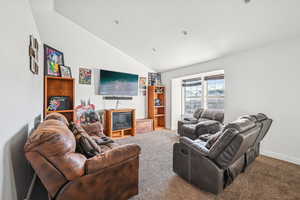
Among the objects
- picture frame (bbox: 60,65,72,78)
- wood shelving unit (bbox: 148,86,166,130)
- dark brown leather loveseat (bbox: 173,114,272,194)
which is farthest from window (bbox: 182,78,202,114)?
picture frame (bbox: 60,65,72,78)

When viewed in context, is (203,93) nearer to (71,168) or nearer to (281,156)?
(281,156)

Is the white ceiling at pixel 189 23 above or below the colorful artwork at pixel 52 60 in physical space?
above

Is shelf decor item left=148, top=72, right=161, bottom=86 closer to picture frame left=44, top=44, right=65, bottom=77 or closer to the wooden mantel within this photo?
the wooden mantel

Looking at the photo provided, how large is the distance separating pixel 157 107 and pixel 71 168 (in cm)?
420

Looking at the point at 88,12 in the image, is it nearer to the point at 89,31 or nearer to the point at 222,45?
the point at 89,31

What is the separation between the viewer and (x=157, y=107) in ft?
16.9

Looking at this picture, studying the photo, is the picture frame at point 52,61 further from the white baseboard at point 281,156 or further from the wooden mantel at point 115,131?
the white baseboard at point 281,156

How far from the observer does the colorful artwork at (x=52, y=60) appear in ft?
9.73

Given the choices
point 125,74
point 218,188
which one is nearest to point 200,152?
point 218,188

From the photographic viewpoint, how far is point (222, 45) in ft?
10.0

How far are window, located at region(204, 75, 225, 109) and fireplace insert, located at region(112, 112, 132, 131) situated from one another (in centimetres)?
258

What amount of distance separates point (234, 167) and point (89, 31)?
178 inches

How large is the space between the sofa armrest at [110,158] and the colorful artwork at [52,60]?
2732 mm

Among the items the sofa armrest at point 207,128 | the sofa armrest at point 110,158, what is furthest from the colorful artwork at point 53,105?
the sofa armrest at point 207,128
